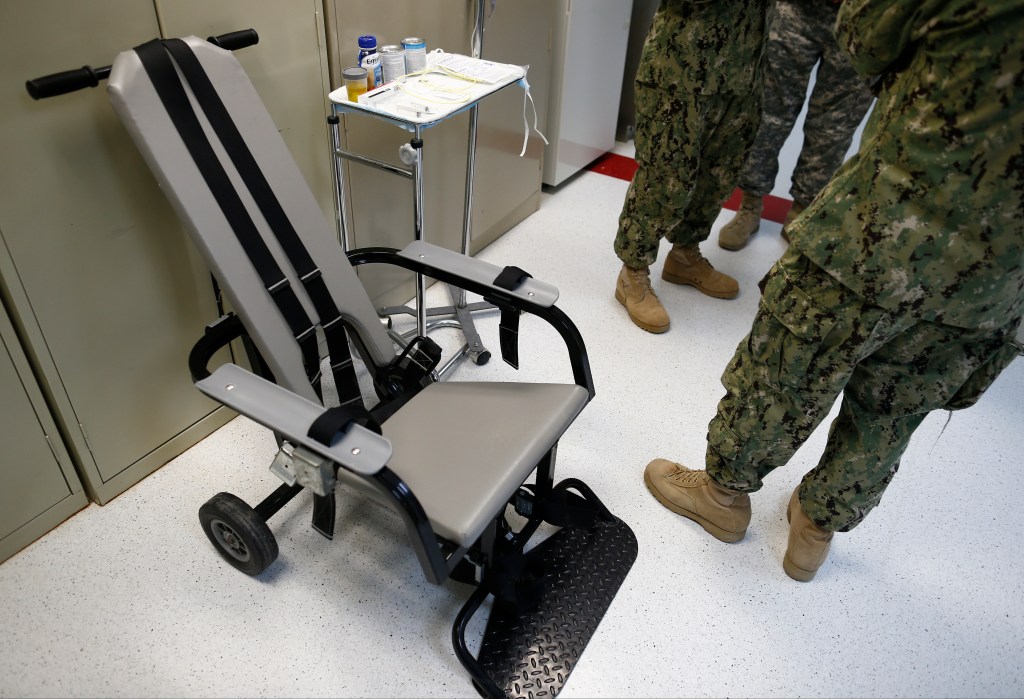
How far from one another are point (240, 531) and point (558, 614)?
734 millimetres

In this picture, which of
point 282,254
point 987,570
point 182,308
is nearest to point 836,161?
point 987,570

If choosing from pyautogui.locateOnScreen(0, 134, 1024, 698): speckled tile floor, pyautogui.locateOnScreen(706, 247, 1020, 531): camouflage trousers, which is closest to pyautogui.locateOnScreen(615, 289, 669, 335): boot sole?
pyautogui.locateOnScreen(0, 134, 1024, 698): speckled tile floor

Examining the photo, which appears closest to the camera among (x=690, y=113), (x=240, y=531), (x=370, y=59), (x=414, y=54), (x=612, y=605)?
(x=240, y=531)

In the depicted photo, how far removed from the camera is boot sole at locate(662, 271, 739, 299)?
2748mm

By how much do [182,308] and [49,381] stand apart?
339 mm

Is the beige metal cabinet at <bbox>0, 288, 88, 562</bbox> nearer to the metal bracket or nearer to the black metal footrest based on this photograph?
A: the metal bracket

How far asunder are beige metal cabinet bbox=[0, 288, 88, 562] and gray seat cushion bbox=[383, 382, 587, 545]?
2.63ft

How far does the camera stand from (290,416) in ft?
3.90

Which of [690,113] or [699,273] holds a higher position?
[690,113]

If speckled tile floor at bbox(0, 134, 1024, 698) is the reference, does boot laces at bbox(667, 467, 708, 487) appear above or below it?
above

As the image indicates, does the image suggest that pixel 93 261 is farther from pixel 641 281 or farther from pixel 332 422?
pixel 641 281

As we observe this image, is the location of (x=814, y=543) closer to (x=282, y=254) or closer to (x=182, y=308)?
(x=282, y=254)

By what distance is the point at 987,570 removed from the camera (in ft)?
5.94

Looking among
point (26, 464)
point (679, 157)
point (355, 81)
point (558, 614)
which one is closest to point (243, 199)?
point (355, 81)
